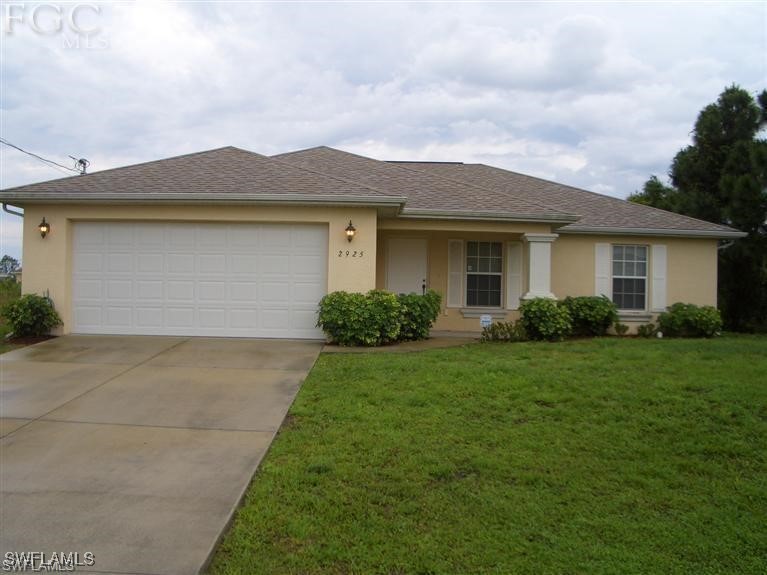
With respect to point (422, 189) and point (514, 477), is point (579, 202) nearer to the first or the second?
point (422, 189)

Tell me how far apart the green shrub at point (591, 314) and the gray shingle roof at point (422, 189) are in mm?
1933

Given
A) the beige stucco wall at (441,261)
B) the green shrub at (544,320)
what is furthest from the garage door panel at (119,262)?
the green shrub at (544,320)

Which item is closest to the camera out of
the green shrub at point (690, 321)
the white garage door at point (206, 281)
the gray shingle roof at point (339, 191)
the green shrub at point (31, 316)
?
the green shrub at point (31, 316)

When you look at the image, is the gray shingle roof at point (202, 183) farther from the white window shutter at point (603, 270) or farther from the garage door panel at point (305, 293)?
the white window shutter at point (603, 270)

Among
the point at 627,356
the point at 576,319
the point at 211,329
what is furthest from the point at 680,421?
the point at 211,329

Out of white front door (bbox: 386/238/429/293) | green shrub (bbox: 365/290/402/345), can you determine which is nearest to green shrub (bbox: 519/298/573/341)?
green shrub (bbox: 365/290/402/345)

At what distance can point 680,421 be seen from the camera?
5.34 metres

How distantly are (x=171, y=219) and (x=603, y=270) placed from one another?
1020 centimetres

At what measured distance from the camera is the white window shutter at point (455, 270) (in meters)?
13.1

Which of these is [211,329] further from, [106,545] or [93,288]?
[106,545]

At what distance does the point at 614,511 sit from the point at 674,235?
442 inches

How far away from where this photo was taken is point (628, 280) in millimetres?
13328

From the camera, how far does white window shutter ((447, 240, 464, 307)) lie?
1312cm

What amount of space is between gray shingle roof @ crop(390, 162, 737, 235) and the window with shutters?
760 millimetres
